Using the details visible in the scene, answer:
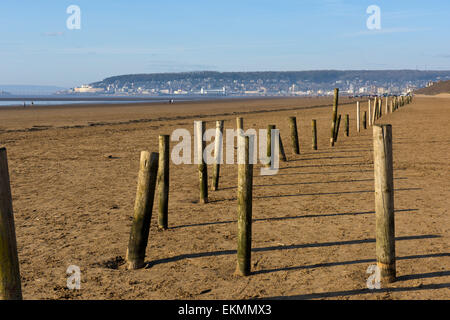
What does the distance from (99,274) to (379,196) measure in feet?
12.2

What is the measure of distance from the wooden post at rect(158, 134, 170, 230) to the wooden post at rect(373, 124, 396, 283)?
3510 millimetres

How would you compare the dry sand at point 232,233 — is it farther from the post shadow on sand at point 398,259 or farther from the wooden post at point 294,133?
the wooden post at point 294,133

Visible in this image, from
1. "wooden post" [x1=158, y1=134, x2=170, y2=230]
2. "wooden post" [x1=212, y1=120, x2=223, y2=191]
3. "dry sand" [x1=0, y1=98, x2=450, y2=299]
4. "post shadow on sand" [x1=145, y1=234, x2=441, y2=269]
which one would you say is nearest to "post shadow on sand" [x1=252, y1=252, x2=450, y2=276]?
"dry sand" [x1=0, y1=98, x2=450, y2=299]

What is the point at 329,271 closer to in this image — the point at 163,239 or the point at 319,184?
the point at 163,239

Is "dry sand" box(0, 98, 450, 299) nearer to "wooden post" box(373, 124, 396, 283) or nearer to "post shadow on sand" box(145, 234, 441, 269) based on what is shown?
"post shadow on sand" box(145, 234, 441, 269)

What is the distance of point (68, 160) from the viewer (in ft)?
54.3

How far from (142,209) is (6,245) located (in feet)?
7.75

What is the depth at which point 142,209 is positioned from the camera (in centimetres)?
644

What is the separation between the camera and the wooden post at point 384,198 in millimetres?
5484

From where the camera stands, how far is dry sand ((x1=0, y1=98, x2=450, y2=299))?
5789 millimetres

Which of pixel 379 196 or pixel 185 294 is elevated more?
pixel 379 196

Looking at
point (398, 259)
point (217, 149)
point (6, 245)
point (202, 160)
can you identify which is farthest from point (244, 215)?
point (217, 149)
